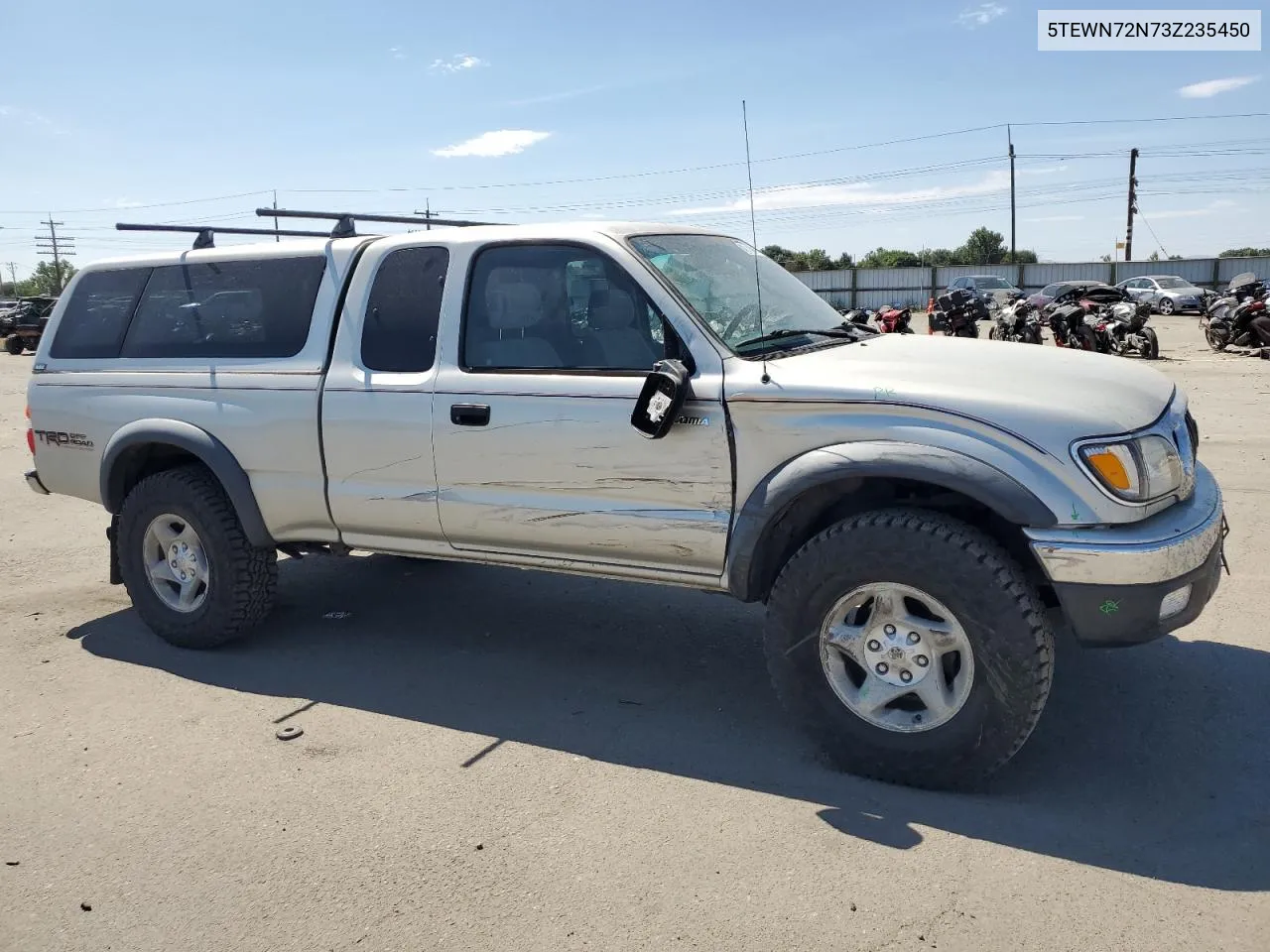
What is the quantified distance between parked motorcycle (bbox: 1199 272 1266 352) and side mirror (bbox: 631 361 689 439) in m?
18.0

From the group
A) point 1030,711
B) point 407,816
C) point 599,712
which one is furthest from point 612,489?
point 1030,711

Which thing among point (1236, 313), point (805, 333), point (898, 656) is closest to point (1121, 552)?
point (898, 656)

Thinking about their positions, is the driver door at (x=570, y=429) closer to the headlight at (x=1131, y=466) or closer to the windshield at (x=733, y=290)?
the windshield at (x=733, y=290)

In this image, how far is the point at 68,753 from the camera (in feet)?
13.6

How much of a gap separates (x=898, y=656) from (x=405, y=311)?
255cm

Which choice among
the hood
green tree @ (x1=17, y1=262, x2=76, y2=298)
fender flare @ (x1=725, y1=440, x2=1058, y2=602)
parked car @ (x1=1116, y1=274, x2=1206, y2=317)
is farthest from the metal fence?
green tree @ (x1=17, y1=262, x2=76, y2=298)

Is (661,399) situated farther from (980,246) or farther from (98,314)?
(980,246)

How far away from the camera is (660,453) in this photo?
3918mm

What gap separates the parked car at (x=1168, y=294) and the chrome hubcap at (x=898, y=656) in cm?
3247

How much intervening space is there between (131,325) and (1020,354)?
4352 mm

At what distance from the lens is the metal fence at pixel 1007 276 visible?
42.4m

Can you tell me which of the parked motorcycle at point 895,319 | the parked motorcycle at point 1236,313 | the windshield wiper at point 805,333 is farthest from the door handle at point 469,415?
the parked motorcycle at point 1236,313

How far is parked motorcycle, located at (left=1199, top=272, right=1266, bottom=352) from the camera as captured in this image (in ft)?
60.5

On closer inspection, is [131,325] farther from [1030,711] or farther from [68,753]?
[1030,711]
